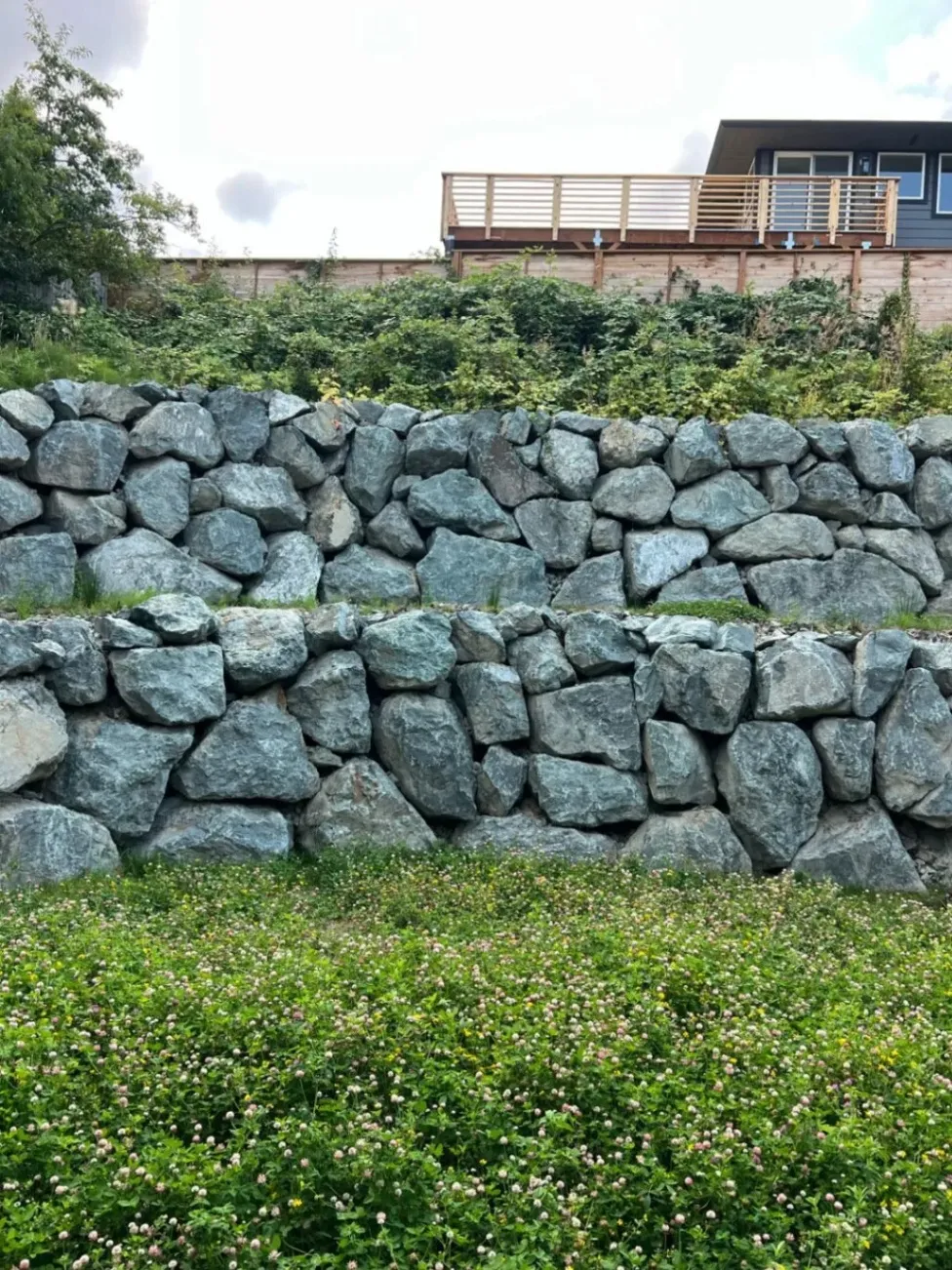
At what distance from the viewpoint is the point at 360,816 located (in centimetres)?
967

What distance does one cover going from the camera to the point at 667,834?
9.85 meters

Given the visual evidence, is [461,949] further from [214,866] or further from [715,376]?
[715,376]

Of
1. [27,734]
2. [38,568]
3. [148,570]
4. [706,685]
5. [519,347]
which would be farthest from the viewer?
[519,347]

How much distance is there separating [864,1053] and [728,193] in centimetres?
2328

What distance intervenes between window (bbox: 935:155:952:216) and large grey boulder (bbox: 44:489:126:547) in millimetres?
23260

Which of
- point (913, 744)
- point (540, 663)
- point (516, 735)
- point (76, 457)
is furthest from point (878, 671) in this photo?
point (76, 457)

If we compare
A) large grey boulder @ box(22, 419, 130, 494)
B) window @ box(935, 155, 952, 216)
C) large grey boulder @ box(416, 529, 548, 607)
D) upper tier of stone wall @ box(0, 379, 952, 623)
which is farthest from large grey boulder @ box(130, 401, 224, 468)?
window @ box(935, 155, 952, 216)

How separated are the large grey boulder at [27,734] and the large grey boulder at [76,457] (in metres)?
3.28

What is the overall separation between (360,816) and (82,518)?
4.47 meters

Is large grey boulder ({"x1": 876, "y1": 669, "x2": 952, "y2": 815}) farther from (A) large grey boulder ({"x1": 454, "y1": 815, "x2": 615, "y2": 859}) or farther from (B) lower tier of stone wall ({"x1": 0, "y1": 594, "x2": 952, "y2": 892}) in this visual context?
(A) large grey boulder ({"x1": 454, "y1": 815, "x2": 615, "y2": 859})

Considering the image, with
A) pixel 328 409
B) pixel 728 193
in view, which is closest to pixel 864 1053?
pixel 328 409

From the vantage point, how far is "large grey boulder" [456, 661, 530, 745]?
10.1 meters

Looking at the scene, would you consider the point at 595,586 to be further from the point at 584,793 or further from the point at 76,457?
the point at 76,457

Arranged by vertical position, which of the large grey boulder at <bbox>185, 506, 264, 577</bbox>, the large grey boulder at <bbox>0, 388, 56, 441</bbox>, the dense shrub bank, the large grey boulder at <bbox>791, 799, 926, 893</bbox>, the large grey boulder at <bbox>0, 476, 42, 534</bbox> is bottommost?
the large grey boulder at <bbox>791, 799, 926, 893</bbox>
